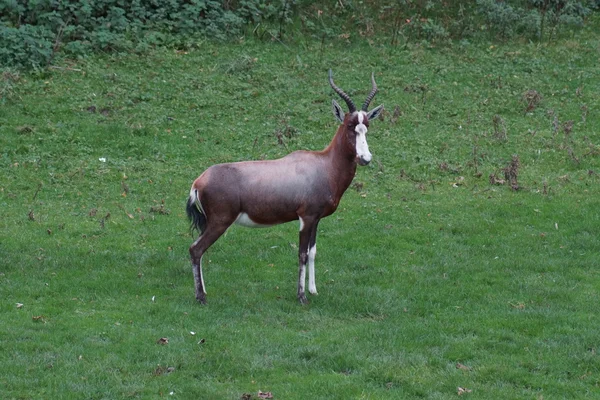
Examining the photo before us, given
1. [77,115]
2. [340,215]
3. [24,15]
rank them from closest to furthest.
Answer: [340,215]
[77,115]
[24,15]

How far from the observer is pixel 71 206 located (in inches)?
633

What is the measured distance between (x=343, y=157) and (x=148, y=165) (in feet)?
20.2

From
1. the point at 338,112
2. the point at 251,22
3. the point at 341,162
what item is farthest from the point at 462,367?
the point at 251,22

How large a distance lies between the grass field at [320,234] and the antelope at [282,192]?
2.35ft

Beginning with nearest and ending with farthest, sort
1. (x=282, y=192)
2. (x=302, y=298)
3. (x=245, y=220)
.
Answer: (x=302, y=298), (x=282, y=192), (x=245, y=220)

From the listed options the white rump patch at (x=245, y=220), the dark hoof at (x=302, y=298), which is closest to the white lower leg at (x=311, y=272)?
the dark hoof at (x=302, y=298)

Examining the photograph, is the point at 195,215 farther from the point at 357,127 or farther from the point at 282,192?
the point at 357,127

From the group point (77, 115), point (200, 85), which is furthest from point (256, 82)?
point (77, 115)

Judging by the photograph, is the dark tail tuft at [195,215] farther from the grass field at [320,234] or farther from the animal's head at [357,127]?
the animal's head at [357,127]

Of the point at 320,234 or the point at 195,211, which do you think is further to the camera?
the point at 320,234

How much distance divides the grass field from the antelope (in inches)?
28.2

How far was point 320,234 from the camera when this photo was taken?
1519 centimetres

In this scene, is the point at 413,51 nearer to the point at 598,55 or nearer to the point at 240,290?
the point at 598,55

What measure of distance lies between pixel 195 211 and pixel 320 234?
3.17 m
